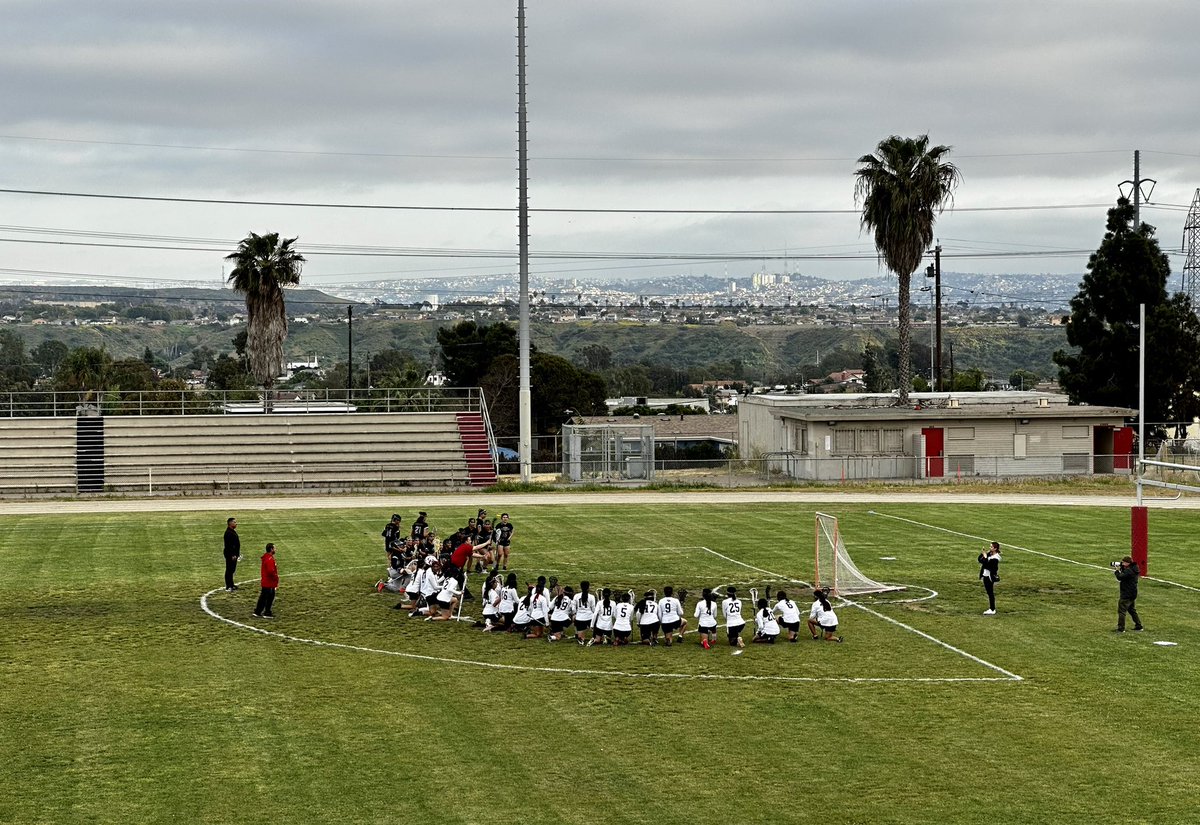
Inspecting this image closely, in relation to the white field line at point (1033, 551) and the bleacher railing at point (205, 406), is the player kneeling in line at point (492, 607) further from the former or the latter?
the bleacher railing at point (205, 406)

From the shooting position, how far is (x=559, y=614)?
90.0ft

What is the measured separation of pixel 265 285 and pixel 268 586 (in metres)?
45.8

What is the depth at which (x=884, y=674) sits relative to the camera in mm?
24328

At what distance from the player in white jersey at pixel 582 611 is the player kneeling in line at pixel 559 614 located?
0.09m

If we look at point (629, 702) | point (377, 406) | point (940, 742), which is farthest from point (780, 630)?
point (377, 406)

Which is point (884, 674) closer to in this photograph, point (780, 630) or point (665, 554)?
point (780, 630)

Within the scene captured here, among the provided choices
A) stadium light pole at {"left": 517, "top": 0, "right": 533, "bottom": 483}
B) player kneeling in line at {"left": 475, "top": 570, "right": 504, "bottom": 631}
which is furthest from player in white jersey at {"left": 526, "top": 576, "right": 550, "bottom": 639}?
stadium light pole at {"left": 517, "top": 0, "right": 533, "bottom": 483}

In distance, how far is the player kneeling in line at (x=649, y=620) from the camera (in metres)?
26.9

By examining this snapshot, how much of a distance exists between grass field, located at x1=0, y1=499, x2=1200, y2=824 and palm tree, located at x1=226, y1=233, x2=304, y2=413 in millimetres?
36675

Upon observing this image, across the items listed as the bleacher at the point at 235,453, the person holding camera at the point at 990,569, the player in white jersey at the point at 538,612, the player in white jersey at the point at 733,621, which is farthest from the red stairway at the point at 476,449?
the player in white jersey at the point at 733,621

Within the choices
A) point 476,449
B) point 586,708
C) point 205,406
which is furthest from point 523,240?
point 586,708

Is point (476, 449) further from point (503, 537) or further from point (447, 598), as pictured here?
point (447, 598)

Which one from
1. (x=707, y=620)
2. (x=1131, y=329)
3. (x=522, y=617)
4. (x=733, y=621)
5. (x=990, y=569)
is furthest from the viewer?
(x=1131, y=329)

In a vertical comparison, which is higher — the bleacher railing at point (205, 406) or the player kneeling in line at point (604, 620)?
the bleacher railing at point (205, 406)
